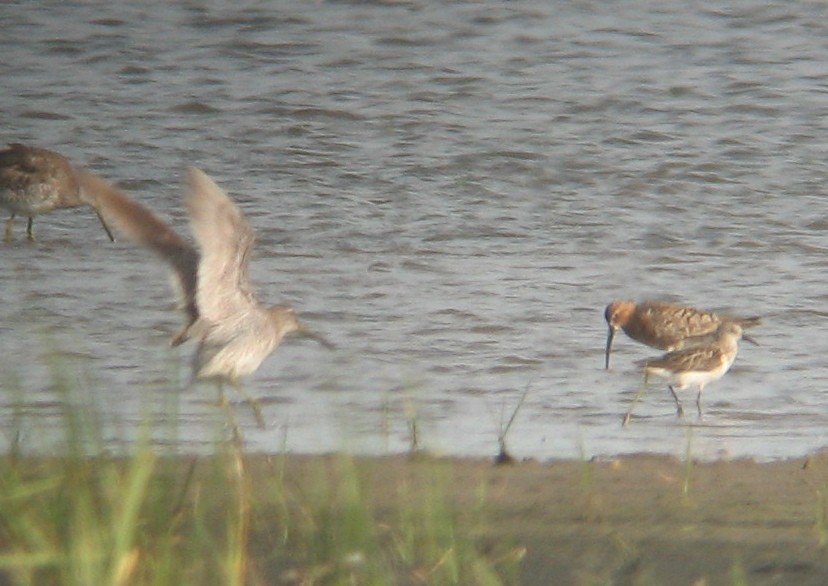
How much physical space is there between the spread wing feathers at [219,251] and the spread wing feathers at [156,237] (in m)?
0.09

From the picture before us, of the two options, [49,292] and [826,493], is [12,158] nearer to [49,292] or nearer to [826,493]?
[49,292]

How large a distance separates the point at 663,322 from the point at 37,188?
3954 mm

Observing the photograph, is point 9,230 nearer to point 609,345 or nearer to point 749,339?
point 609,345

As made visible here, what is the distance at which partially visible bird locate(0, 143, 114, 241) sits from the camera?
9.91m

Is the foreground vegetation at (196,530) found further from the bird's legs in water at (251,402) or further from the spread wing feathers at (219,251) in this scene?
the bird's legs in water at (251,402)

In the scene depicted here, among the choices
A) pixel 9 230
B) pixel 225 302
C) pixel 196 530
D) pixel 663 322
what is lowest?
pixel 9 230

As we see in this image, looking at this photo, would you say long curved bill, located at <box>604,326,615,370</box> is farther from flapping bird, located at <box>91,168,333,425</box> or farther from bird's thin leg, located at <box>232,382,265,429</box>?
bird's thin leg, located at <box>232,382,265,429</box>

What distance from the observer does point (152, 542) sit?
3844 millimetres

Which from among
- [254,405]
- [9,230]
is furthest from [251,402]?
[9,230]

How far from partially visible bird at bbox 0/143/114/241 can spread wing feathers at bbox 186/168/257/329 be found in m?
3.45

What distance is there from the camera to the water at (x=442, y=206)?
6.58m

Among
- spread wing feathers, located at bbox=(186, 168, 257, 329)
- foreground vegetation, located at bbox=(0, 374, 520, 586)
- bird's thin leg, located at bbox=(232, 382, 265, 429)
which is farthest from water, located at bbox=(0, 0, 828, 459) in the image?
spread wing feathers, located at bbox=(186, 168, 257, 329)

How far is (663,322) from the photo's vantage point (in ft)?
25.4

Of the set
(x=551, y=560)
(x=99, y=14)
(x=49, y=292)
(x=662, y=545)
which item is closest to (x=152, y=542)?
(x=551, y=560)
